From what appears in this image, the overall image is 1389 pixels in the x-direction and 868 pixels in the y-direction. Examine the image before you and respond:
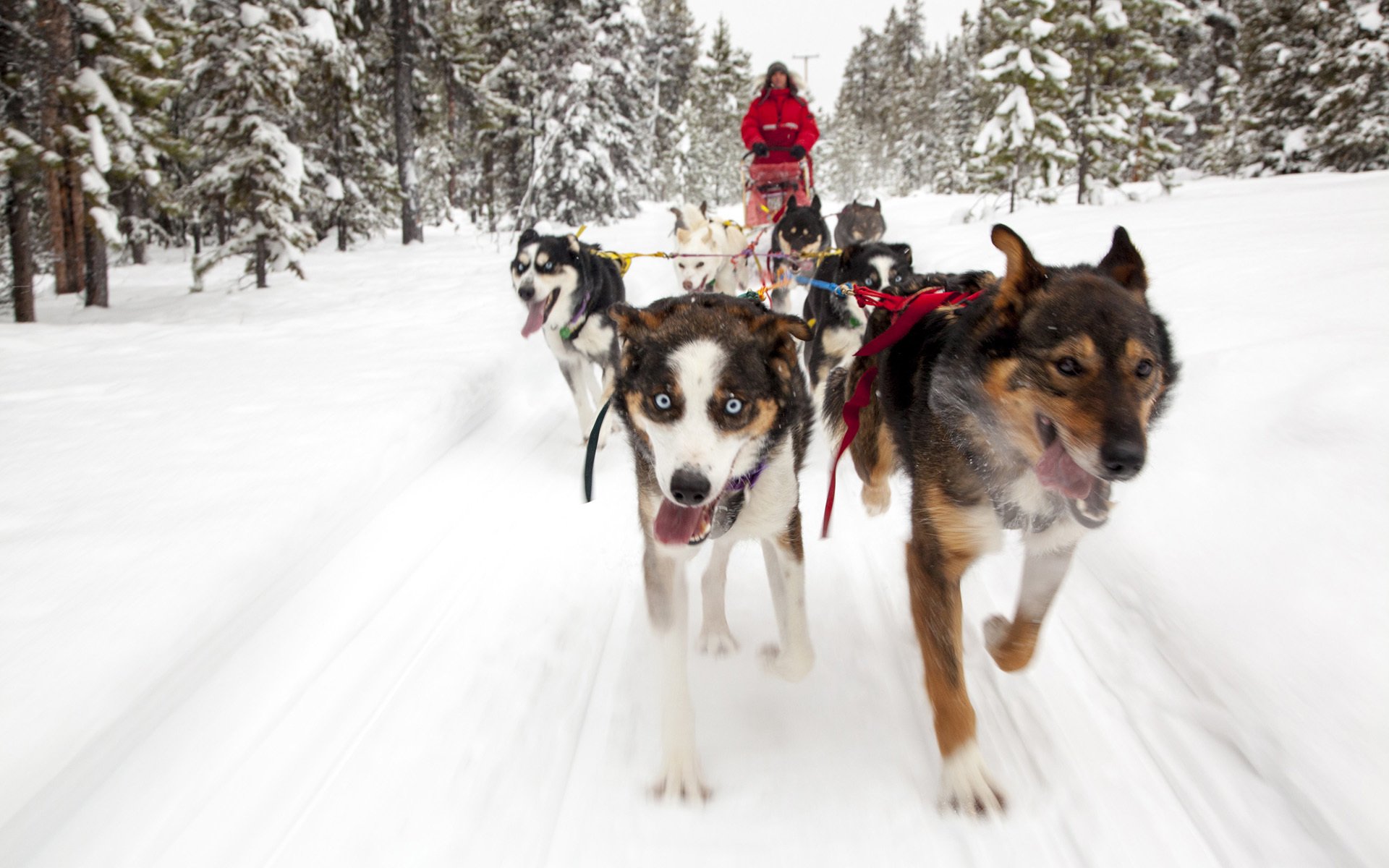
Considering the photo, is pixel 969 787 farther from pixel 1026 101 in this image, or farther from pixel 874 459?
pixel 1026 101

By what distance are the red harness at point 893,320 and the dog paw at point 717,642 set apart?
1.85 feet

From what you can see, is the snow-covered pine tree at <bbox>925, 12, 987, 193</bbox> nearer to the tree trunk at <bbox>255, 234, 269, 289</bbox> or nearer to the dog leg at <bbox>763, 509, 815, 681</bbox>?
the tree trunk at <bbox>255, 234, 269, 289</bbox>

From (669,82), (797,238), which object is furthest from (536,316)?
(669,82)

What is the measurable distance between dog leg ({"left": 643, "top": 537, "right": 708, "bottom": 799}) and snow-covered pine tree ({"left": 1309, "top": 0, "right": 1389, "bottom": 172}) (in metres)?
Result: 21.2

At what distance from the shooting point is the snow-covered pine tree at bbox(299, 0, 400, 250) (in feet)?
40.0

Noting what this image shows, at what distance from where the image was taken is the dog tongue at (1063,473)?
70.4 inches

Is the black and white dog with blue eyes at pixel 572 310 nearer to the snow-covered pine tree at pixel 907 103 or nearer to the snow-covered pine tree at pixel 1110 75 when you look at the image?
the snow-covered pine tree at pixel 1110 75

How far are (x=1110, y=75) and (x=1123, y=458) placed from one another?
18427mm

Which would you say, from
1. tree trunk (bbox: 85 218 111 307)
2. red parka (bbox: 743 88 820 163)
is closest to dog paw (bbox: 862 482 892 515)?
red parka (bbox: 743 88 820 163)

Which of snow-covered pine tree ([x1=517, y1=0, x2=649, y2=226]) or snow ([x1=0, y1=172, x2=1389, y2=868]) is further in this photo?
snow-covered pine tree ([x1=517, y1=0, x2=649, y2=226])

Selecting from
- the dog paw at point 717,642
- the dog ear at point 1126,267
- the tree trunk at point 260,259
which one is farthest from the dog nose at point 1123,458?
the tree trunk at point 260,259

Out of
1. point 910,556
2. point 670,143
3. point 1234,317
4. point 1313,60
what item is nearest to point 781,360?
point 910,556

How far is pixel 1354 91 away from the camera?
15617 millimetres

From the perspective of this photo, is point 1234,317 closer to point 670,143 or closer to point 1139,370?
point 1139,370
